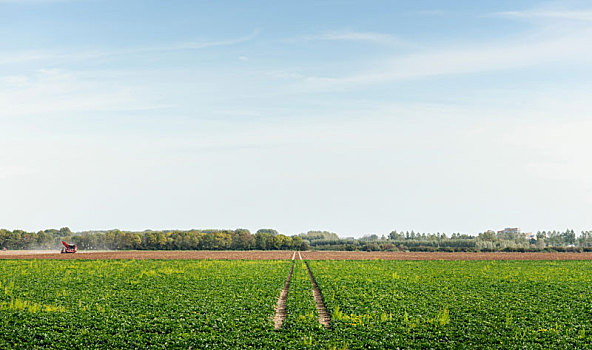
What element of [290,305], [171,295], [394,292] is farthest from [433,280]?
[171,295]

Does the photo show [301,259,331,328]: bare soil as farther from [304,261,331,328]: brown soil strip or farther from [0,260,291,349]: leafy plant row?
[0,260,291,349]: leafy plant row

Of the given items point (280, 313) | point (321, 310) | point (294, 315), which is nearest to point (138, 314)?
point (280, 313)

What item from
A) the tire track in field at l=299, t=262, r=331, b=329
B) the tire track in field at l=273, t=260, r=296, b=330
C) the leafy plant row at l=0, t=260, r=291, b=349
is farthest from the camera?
the tire track in field at l=299, t=262, r=331, b=329

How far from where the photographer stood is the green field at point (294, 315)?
2380 centimetres

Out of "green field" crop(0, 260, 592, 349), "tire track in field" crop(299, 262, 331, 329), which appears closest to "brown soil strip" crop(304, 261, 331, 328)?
"tire track in field" crop(299, 262, 331, 329)

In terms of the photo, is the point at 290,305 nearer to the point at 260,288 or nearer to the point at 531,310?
the point at 260,288

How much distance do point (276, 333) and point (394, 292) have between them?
711 inches

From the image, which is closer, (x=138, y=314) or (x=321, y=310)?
(x=138, y=314)

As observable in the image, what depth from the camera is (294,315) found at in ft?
96.6

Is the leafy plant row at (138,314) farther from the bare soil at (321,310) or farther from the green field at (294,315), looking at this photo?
the bare soil at (321,310)

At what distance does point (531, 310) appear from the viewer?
31.5 metres

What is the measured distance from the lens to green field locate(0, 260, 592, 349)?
78.1 feet

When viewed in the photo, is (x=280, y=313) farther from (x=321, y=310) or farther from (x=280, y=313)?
(x=321, y=310)

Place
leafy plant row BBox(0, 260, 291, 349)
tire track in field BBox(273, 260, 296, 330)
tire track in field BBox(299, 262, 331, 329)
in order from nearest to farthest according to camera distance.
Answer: leafy plant row BBox(0, 260, 291, 349), tire track in field BBox(273, 260, 296, 330), tire track in field BBox(299, 262, 331, 329)
